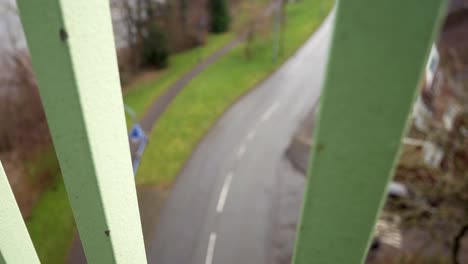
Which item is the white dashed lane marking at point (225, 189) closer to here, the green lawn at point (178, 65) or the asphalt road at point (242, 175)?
the asphalt road at point (242, 175)

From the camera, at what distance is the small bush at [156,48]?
6.79 meters

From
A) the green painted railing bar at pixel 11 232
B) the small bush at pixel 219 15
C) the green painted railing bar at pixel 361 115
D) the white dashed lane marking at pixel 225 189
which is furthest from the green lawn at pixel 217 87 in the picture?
the green painted railing bar at pixel 361 115

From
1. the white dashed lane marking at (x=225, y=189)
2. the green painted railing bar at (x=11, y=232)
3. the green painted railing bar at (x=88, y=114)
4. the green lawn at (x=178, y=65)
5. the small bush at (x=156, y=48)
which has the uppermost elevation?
the green painted railing bar at (x=88, y=114)

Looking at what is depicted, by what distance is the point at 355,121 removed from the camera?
508 mm

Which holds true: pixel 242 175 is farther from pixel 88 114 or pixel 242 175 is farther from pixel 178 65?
pixel 88 114

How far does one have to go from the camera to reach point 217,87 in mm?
9156

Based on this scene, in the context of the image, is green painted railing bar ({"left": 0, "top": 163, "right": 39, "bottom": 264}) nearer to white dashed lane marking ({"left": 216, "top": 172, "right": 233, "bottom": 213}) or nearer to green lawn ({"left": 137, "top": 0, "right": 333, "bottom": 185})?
white dashed lane marking ({"left": 216, "top": 172, "right": 233, "bottom": 213})

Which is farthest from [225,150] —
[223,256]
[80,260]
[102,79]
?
[102,79]

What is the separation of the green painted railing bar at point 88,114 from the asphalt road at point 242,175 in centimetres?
A: 54

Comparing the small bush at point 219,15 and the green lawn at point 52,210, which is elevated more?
the green lawn at point 52,210

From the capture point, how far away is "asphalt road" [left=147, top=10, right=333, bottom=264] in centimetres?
211

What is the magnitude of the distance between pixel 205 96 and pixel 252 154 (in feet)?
7.87

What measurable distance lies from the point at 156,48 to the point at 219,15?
15.7 ft

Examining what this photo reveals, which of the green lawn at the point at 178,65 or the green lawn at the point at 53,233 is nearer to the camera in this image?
the green lawn at the point at 53,233
